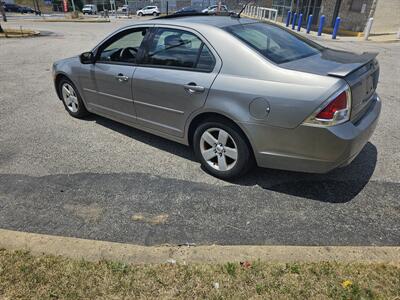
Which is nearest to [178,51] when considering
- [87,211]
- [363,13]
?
[87,211]

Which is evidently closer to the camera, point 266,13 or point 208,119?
point 208,119

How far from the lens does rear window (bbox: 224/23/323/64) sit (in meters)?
3.05

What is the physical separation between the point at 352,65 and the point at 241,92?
3.53 feet

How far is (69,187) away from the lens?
3.32 m

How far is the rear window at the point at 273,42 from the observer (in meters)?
3.05

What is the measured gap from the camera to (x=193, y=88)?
10.5ft

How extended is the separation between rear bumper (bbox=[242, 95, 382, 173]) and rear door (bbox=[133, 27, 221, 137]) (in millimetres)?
717

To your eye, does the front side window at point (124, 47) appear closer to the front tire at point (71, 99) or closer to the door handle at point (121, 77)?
the door handle at point (121, 77)

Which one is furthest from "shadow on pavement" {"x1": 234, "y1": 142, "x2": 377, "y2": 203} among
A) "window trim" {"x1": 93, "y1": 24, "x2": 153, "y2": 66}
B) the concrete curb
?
"window trim" {"x1": 93, "y1": 24, "x2": 153, "y2": 66}

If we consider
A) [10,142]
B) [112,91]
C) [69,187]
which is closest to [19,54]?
[10,142]

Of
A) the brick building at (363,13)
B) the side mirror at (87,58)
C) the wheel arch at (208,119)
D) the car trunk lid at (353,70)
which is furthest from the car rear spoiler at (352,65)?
the brick building at (363,13)

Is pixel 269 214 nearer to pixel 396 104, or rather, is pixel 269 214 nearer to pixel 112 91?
pixel 112 91

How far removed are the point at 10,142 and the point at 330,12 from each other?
78.6ft

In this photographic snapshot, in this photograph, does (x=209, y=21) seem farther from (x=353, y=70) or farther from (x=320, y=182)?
(x=320, y=182)
